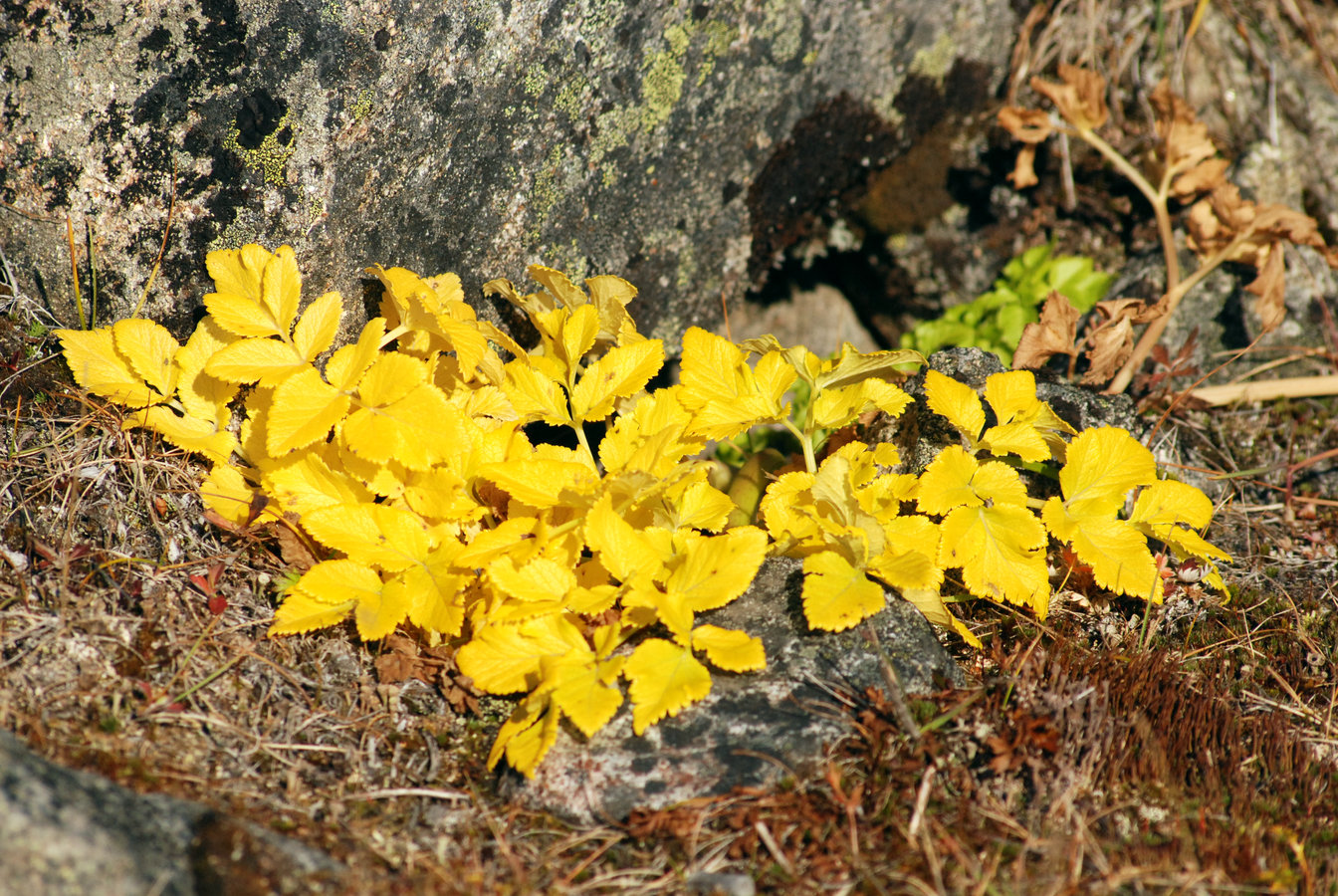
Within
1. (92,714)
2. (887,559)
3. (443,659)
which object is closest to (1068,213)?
(887,559)

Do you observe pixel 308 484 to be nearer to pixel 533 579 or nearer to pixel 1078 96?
pixel 533 579

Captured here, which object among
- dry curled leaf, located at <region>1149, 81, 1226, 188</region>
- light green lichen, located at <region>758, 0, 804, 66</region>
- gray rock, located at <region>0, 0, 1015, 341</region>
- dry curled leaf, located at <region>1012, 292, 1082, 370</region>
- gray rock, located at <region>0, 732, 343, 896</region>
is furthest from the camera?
dry curled leaf, located at <region>1149, 81, 1226, 188</region>

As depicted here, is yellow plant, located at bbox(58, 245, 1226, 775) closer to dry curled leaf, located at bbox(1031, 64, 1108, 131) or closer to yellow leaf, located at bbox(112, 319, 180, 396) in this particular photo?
yellow leaf, located at bbox(112, 319, 180, 396)

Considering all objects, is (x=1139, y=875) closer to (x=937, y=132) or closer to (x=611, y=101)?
Answer: (x=611, y=101)

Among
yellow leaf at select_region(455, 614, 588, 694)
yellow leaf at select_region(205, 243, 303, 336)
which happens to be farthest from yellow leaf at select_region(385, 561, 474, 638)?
yellow leaf at select_region(205, 243, 303, 336)

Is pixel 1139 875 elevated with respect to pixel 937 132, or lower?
lower

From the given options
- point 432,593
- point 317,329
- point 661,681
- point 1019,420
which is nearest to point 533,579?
point 432,593

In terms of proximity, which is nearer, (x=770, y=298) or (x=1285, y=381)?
(x=1285, y=381)
